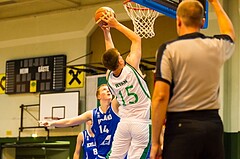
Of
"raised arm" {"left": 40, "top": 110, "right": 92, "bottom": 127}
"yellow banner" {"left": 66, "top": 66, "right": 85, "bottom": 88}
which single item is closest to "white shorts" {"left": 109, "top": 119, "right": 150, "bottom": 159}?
"raised arm" {"left": 40, "top": 110, "right": 92, "bottom": 127}

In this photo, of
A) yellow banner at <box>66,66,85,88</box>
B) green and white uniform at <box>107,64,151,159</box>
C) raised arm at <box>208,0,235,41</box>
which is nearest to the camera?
raised arm at <box>208,0,235,41</box>

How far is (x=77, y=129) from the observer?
49.1 feet

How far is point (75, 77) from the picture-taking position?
15.2m

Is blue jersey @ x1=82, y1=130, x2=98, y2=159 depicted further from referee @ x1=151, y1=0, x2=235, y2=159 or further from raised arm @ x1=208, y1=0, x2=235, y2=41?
referee @ x1=151, y1=0, x2=235, y2=159

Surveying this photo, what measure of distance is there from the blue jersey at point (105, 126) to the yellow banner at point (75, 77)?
24.2ft

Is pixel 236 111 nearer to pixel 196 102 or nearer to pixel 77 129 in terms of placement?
pixel 77 129

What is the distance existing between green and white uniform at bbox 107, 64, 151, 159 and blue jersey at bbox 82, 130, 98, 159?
1952 millimetres

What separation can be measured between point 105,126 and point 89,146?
1144 millimetres

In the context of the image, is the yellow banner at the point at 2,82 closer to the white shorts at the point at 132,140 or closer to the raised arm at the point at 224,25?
the white shorts at the point at 132,140

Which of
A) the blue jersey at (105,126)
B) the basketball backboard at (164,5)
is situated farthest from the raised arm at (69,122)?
the basketball backboard at (164,5)

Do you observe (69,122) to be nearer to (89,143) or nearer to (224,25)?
(89,143)

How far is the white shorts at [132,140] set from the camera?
599 centimetres

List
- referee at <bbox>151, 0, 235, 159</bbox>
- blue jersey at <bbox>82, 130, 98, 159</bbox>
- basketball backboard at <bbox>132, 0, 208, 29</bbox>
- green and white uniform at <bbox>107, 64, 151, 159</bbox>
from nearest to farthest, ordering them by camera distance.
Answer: referee at <bbox>151, 0, 235, 159</bbox> → green and white uniform at <bbox>107, 64, 151, 159</bbox> → basketball backboard at <bbox>132, 0, 208, 29</bbox> → blue jersey at <bbox>82, 130, 98, 159</bbox>

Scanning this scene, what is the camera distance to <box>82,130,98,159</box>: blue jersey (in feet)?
26.7
